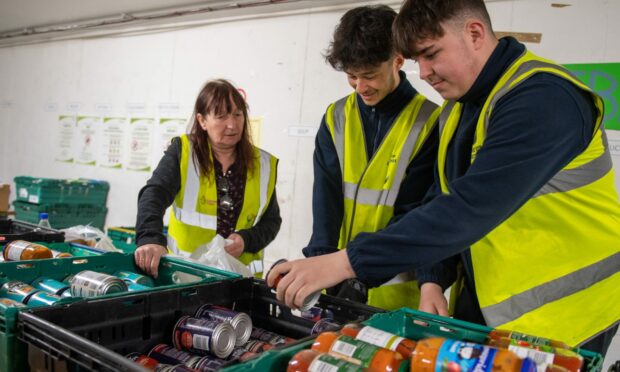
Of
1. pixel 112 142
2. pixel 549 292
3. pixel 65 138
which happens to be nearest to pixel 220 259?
pixel 549 292

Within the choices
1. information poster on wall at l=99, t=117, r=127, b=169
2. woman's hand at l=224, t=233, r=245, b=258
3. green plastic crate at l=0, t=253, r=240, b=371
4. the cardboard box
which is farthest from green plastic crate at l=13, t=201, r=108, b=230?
green plastic crate at l=0, t=253, r=240, b=371

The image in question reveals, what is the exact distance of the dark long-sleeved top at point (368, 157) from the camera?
1.63 meters

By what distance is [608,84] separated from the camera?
9.46ft

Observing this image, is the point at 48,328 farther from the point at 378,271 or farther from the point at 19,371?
the point at 378,271

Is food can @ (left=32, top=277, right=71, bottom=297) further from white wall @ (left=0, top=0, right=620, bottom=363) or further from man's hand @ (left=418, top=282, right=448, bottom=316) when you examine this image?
white wall @ (left=0, top=0, right=620, bottom=363)

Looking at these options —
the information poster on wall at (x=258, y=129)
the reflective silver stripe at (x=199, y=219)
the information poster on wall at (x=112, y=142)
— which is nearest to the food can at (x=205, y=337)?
the reflective silver stripe at (x=199, y=219)

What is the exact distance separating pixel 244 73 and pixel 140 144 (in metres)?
1.64

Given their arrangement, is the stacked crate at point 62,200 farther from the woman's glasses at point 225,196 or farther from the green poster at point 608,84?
the green poster at point 608,84

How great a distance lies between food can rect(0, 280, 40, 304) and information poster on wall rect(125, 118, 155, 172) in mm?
4198

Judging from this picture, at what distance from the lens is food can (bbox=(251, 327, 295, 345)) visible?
3.94 feet

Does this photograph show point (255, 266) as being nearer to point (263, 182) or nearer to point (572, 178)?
point (263, 182)

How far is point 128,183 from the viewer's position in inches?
219

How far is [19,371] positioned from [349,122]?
121cm

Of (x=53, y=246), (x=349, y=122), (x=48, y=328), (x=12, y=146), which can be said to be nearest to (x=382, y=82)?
(x=349, y=122)
